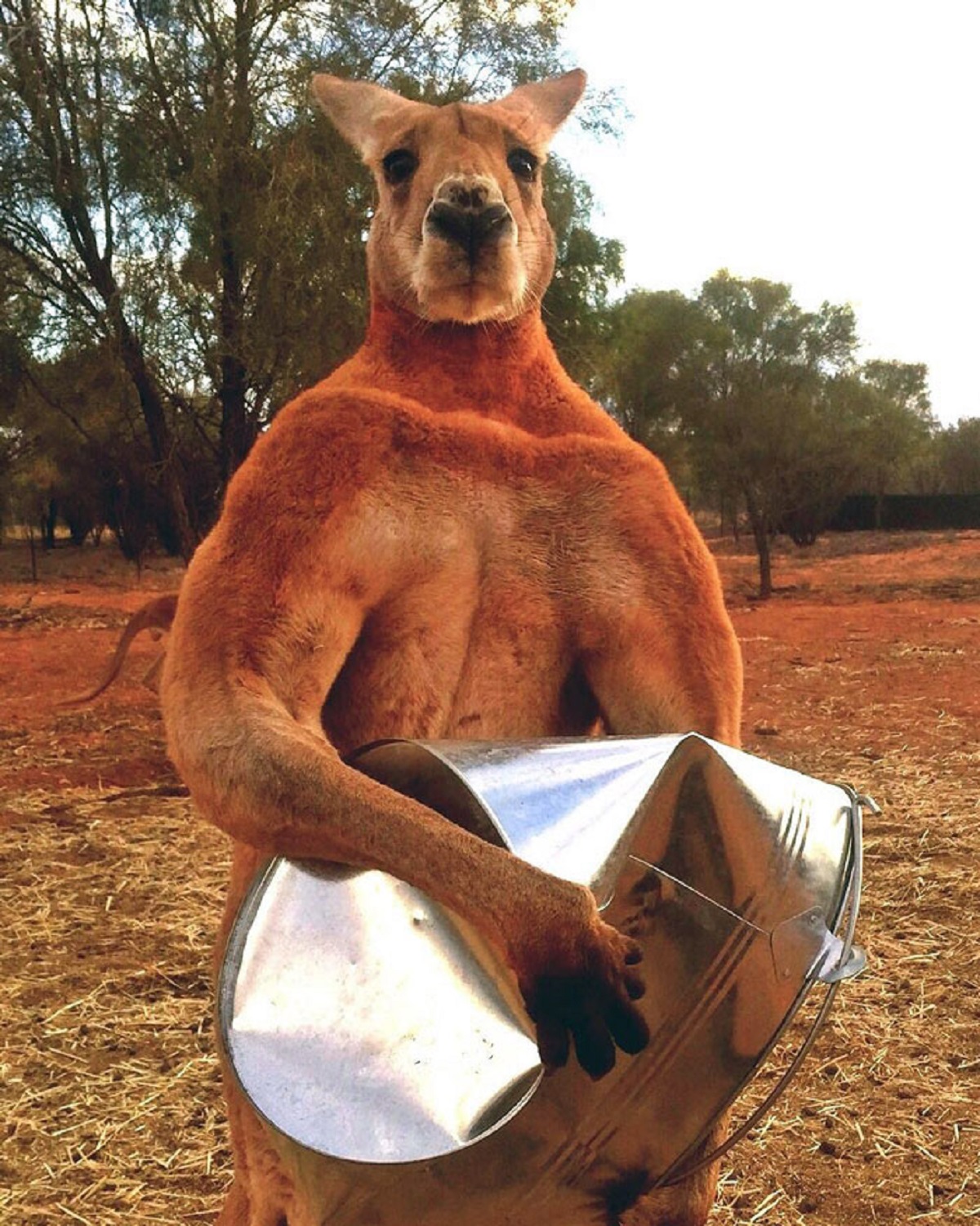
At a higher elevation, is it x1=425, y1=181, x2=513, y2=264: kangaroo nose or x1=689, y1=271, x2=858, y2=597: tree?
x1=689, y1=271, x2=858, y2=597: tree

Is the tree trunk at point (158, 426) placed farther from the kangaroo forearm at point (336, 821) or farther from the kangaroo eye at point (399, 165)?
the kangaroo forearm at point (336, 821)

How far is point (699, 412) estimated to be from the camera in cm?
1731

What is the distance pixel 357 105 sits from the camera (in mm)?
2418

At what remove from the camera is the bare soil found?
3301mm

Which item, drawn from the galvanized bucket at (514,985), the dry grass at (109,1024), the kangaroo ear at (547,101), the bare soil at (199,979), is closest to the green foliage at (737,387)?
the bare soil at (199,979)

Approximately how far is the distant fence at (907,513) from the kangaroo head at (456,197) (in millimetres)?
24984

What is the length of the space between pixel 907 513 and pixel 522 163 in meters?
27.0

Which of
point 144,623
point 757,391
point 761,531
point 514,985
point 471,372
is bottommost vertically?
point 514,985

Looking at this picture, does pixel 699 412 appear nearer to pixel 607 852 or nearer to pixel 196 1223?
pixel 196 1223

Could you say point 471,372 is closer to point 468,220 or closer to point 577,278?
point 468,220

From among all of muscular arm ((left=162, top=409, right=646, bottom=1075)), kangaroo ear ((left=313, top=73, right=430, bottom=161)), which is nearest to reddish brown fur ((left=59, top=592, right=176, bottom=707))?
muscular arm ((left=162, top=409, right=646, bottom=1075))

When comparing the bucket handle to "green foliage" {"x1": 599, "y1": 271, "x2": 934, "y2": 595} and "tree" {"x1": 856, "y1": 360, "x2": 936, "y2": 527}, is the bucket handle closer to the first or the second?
"green foliage" {"x1": 599, "y1": 271, "x2": 934, "y2": 595}

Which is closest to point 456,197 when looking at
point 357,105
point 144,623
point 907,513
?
point 357,105

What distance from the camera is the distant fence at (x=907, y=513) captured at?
26781 mm
